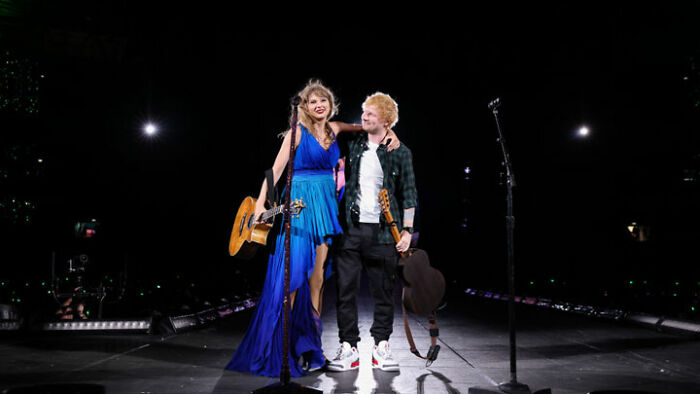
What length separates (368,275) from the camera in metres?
4.14

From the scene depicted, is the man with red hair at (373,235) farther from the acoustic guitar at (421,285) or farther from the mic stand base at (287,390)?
the mic stand base at (287,390)

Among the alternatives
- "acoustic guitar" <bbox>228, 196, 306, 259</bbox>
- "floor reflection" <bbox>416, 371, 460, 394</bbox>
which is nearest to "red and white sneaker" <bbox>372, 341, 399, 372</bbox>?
"floor reflection" <bbox>416, 371, 460, 394</bbox>

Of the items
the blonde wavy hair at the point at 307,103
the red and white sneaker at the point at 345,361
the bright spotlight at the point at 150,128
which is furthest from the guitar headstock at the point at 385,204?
the bright spotlight at the point at 150,128

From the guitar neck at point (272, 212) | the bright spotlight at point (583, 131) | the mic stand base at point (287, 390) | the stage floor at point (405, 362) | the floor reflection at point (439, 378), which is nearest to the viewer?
the mic stand base at point (287, 390)

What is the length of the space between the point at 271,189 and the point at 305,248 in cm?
58

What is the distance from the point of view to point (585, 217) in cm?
1589

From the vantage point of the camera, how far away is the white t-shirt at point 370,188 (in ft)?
13.8

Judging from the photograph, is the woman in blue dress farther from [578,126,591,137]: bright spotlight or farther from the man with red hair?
[578,126,591,137]: bright spotlight

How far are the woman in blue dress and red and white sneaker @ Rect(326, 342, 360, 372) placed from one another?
156 millimetres

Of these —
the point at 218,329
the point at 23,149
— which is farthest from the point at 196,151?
the point at 218,329

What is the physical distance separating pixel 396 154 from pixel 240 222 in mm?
1383

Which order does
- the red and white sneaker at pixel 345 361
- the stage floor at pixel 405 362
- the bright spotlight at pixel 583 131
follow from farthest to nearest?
the bright spotlight at pixel 583 131, the red and white sneaker at pixel 345 361, the stage floor at pixel 405 362

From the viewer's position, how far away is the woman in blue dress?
13.3 ft

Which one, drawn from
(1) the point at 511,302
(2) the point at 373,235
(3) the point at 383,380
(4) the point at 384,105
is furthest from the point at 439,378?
(4) the point at 384,105
